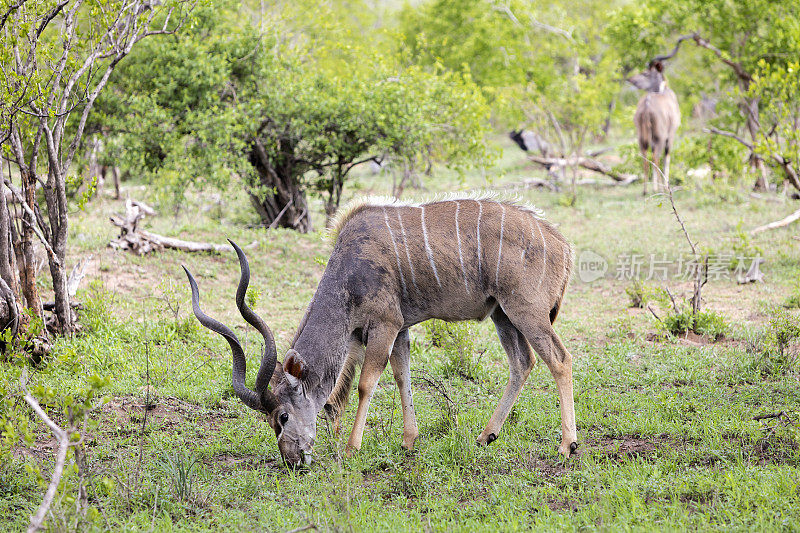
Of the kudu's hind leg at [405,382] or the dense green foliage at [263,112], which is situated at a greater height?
the dense green foliage at [263,112]

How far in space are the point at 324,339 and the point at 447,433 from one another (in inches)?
39.1

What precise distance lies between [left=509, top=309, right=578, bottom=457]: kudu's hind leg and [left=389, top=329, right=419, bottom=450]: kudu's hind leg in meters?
0.75

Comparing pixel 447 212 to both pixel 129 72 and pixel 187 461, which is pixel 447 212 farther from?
pixel 129 72

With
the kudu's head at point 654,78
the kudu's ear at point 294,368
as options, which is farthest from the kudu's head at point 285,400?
the kudu's head at point 654,78

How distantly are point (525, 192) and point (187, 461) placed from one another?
39.8ft

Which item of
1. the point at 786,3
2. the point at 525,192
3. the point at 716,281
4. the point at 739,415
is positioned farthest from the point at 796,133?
the point at 525,192

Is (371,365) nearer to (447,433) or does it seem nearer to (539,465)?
(447,433)

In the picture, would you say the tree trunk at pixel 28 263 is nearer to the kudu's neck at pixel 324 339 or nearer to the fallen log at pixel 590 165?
the kudu's neck at pixel 324 339

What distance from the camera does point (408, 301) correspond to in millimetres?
4754

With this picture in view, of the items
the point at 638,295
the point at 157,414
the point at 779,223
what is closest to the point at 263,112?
the point at 638,295

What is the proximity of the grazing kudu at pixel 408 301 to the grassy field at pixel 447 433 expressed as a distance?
0.25 metres

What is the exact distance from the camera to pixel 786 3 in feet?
37.4

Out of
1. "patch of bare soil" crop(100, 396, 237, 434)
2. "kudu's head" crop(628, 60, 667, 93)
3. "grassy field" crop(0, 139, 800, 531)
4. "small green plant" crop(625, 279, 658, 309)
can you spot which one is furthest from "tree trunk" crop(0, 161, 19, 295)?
"kudu's head" crop(628, 60, 667, 93)

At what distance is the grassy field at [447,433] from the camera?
367cm
